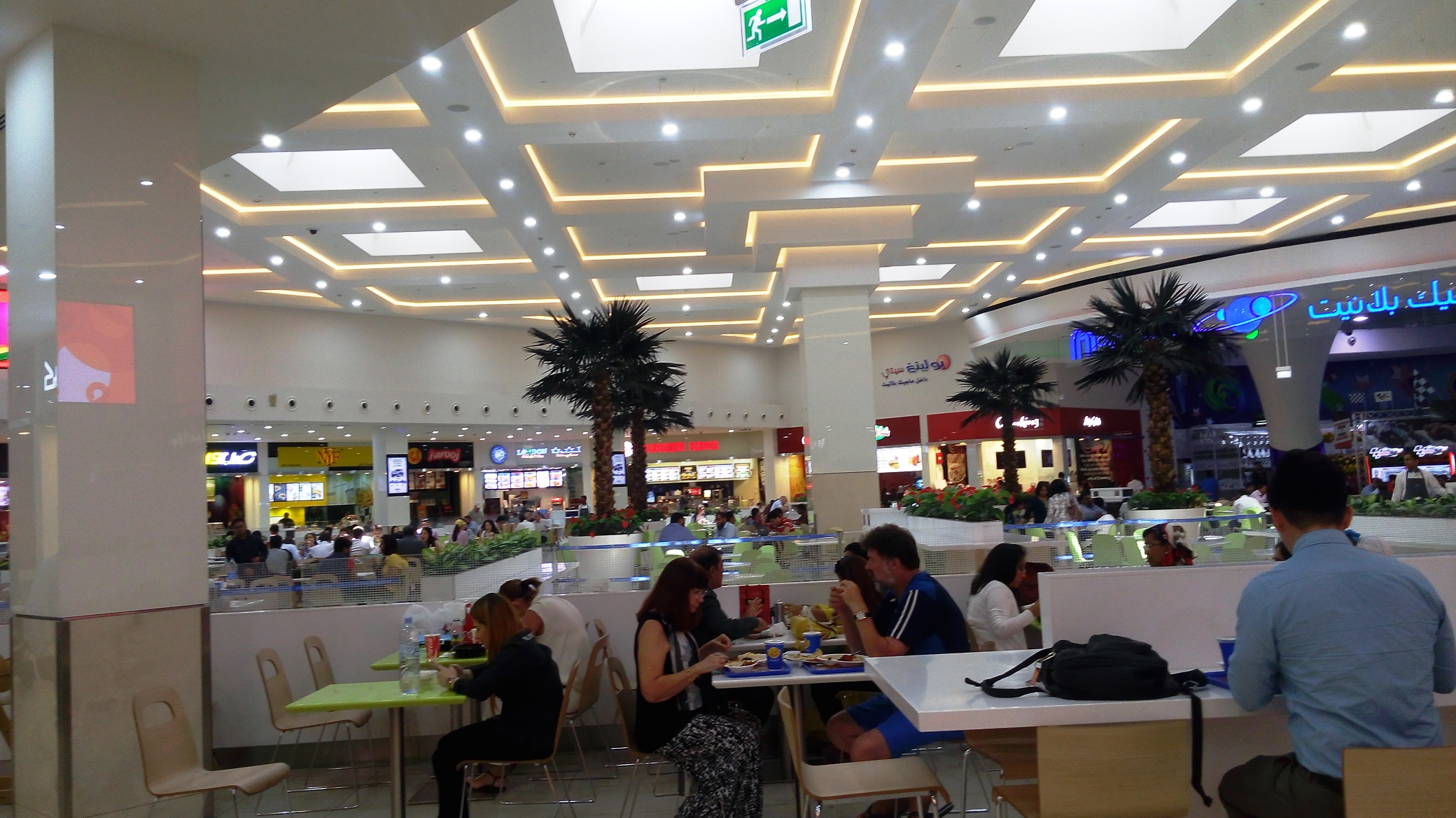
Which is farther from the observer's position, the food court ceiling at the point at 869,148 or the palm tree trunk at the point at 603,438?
the palm tree trunk at the point at 603,438

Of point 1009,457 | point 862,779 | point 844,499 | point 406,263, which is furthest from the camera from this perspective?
point 1009,457

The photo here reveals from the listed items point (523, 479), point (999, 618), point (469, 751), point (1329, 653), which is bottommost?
point (469, 751)

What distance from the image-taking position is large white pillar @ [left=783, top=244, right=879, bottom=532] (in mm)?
13023

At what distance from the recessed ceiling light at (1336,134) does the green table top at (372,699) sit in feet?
35.7

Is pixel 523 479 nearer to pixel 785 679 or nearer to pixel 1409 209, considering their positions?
pixel 1409 209

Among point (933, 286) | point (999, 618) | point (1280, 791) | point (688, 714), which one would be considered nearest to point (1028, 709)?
point (1280, 791)

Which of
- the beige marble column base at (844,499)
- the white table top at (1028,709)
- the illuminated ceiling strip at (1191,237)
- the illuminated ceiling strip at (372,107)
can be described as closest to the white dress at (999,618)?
the white table top at (1028,709)

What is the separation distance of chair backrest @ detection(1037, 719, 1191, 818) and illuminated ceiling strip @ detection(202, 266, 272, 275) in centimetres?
1514

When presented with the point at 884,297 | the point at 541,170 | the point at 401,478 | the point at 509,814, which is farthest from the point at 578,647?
the point at 401,478

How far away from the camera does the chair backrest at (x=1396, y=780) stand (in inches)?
94.6

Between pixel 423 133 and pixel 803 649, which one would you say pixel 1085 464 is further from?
pixel 803 649

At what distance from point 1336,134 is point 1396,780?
11.6 metres

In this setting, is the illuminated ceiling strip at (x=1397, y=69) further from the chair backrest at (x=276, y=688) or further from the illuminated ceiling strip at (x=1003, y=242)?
the chair backrest at (x=276, y=688)

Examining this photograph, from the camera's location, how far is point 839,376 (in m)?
13.3
